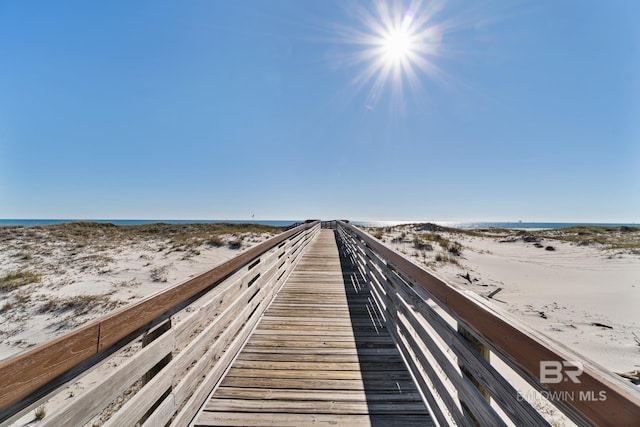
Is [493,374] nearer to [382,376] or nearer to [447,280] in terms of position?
[447,280]

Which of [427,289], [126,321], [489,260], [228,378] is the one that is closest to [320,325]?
[228,378]

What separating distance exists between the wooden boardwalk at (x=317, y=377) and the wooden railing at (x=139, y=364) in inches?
10.8

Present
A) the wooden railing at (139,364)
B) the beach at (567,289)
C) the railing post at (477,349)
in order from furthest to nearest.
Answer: the beach at (567,289)
the railing post at (477,349)
the wooden railing at (139,364)

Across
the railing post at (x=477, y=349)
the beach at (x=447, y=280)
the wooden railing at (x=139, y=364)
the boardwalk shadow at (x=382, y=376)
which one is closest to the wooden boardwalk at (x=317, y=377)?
the boardwalk shadow at (x=382, y=376)

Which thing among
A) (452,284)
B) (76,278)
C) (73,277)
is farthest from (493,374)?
(73,277)

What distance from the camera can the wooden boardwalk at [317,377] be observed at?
7.07ft

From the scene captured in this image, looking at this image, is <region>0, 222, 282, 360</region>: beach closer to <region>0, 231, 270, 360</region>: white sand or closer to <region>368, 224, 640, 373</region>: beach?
<region>0, 231, 270, 360</region>: white sand

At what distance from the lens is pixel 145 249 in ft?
48.5

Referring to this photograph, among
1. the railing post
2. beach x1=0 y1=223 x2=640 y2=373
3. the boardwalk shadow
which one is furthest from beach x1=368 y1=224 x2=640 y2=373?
the boardwalk shadow

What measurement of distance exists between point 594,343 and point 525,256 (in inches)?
418

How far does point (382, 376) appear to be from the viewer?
2654 millimetres

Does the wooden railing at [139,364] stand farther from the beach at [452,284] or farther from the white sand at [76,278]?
the white sand at [76,278]

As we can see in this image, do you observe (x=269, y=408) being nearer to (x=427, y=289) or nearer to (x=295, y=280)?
(x=427, y=289)

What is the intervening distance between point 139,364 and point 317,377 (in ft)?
5.62
